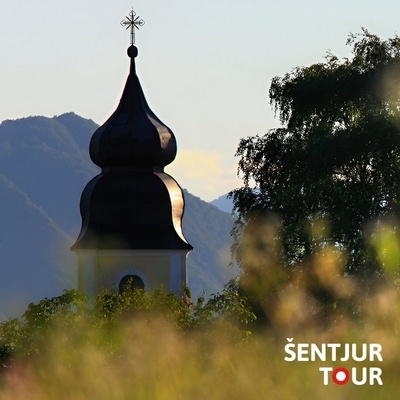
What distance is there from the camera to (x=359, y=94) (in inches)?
1526

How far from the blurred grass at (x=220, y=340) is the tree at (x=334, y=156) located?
0.62m

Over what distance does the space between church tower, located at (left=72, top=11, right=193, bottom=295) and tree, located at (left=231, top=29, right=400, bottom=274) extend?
22.4ft

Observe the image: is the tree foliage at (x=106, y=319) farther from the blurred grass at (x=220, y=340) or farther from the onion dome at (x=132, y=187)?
the onion dome at (x=132, y=187)

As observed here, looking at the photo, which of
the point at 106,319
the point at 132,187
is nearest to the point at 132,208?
the point at 132,187

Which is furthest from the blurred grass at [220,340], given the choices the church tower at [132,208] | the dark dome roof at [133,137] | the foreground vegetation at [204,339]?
the dark dome roof at [133,137]

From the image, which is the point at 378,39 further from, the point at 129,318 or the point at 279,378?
the point at 279,378

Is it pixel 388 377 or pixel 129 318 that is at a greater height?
pixel 129 318

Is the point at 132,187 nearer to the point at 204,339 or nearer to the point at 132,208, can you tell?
the point at 132,208

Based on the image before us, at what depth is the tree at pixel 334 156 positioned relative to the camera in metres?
37.1

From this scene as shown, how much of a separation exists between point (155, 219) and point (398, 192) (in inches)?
518

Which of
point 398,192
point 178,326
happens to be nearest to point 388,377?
point 178,326

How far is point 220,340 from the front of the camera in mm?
24562

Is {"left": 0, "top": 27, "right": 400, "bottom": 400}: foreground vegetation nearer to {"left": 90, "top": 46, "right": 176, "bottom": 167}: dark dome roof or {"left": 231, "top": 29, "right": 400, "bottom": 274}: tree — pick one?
{"left": 231, "top": 29, "right": 400, "bottom": 274}: tree

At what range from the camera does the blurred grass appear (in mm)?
10180
